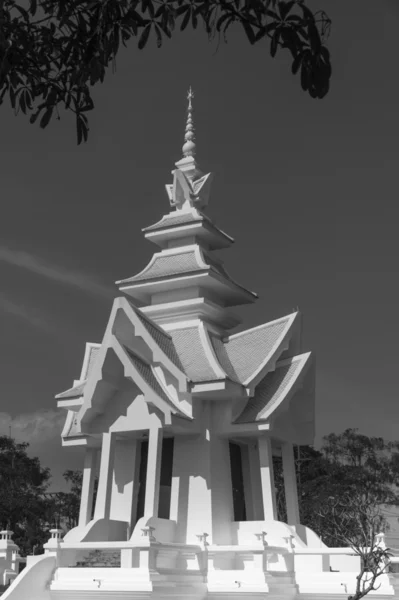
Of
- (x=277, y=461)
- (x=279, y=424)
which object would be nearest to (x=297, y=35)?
(x=279, y=424)

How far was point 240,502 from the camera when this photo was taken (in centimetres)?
2006

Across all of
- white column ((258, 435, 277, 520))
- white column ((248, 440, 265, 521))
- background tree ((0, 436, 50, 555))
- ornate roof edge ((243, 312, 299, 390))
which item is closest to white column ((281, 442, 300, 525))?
white column ((248, 440, 265, 521))

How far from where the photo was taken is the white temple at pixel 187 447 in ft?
52.5

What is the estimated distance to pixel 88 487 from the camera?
20062 mm

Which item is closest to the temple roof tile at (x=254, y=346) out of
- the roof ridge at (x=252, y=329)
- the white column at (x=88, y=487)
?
the roof ridge at (x=252, y=329)

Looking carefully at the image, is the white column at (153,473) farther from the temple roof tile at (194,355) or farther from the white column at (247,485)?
the white column at (247,485)

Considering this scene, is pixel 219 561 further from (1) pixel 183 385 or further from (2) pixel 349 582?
(1) pixel 183 385

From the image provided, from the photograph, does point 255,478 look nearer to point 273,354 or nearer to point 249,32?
point 273,354

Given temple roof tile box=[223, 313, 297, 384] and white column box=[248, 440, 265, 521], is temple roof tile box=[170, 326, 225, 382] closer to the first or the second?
temple roof tile box=[223, 313, 297, 384]

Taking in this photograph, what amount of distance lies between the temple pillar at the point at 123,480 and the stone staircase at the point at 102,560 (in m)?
1.37

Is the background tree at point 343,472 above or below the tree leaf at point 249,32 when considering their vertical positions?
above

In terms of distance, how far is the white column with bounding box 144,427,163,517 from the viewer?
1714 centimetres

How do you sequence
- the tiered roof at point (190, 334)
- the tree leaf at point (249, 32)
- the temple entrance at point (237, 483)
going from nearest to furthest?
the tree leaf at point (249, 32) → the tiered roof at point (190, 334) → the temple entrance at point (237, 483)

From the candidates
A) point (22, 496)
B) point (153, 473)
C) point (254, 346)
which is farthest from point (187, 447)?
point (22, 496)
